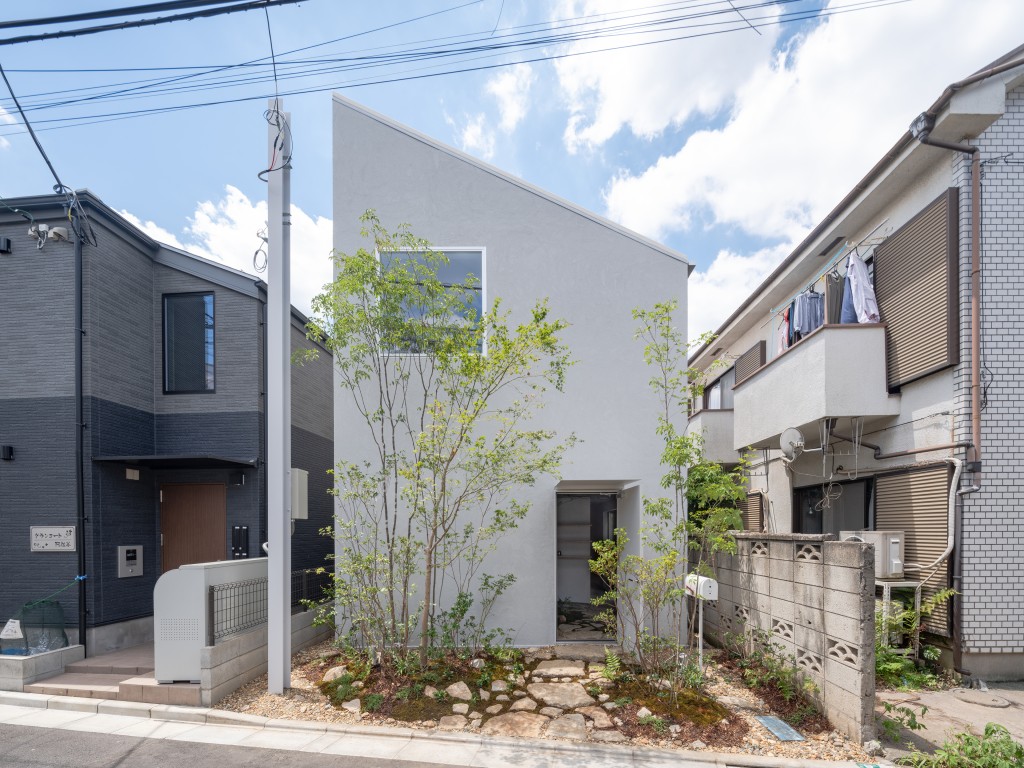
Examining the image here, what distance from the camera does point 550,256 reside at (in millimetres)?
7883

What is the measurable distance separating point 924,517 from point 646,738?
14.9 ft

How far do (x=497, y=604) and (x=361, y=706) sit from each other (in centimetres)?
214

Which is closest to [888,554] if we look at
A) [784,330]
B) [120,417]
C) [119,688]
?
[784,330]

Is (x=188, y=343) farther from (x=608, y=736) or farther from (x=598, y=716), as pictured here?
(x=608, y=736)

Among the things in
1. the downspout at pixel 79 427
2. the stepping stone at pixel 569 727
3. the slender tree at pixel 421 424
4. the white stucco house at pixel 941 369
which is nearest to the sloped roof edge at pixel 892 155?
the white stucco house at pixel 941 369

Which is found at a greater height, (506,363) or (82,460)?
(506,363)

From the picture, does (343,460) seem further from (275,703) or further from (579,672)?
(579,672)

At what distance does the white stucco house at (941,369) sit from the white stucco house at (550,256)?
8.34 ft

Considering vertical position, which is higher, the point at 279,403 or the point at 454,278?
the point at 454,278

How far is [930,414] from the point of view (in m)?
7.27

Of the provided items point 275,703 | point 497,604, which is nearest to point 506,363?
point 497,604

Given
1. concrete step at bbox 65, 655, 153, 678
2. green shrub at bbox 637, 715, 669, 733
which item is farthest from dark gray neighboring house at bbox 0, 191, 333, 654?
green shrub at bbox 637, 715, 669, 733

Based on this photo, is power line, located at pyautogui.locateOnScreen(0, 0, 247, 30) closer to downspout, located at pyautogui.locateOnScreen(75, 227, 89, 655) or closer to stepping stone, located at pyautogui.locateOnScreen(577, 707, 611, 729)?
downspout, located at pyautogui.locateOnScreen(75, 227, 89, 655)

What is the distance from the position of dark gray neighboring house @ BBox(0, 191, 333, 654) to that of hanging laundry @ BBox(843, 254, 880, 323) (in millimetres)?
8901
